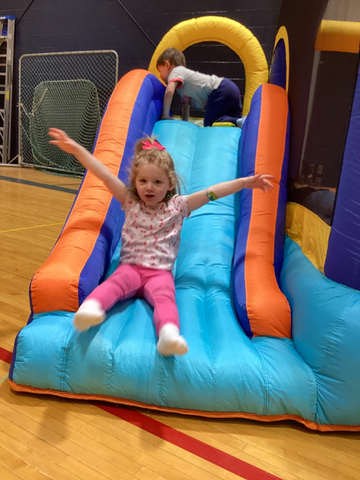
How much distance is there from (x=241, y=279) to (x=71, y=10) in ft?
19.6

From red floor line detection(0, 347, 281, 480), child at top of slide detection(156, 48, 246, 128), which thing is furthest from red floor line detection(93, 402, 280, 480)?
child at top of slide detection(156, 48, 246, 128)

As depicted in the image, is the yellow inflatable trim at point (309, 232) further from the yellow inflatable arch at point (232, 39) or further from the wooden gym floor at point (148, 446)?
the yellow inflatable arch at point (232, 39)

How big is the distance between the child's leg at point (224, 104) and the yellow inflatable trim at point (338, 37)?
46.7 inches

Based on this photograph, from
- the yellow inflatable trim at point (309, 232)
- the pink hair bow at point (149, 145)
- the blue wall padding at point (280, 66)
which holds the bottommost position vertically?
the yellow inflatable trim at point (309, 232)

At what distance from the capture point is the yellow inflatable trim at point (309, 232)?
4.58 feet

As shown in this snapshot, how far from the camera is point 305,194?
1730mm

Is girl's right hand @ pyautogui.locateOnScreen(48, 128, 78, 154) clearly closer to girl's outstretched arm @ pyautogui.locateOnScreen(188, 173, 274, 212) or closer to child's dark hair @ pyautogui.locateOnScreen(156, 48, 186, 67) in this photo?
girl's outstretched arm @ pyautogui.locateOnScreen(188, 173, 274, 212)

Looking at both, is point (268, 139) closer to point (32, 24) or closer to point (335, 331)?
point (335, 331)

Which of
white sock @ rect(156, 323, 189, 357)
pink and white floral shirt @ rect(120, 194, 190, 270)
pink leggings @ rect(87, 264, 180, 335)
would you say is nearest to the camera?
white sock @ rect(156, 323, 189, 357)

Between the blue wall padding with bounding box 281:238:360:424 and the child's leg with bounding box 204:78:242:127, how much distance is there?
2.01 m

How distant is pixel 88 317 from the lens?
3.99ft

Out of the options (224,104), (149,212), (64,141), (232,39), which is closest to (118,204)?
(149,212)

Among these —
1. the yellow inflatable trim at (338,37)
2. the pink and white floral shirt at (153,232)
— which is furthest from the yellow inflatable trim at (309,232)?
the yellow inflatable trim at (338,37)

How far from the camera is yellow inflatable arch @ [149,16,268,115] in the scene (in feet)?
13.0
